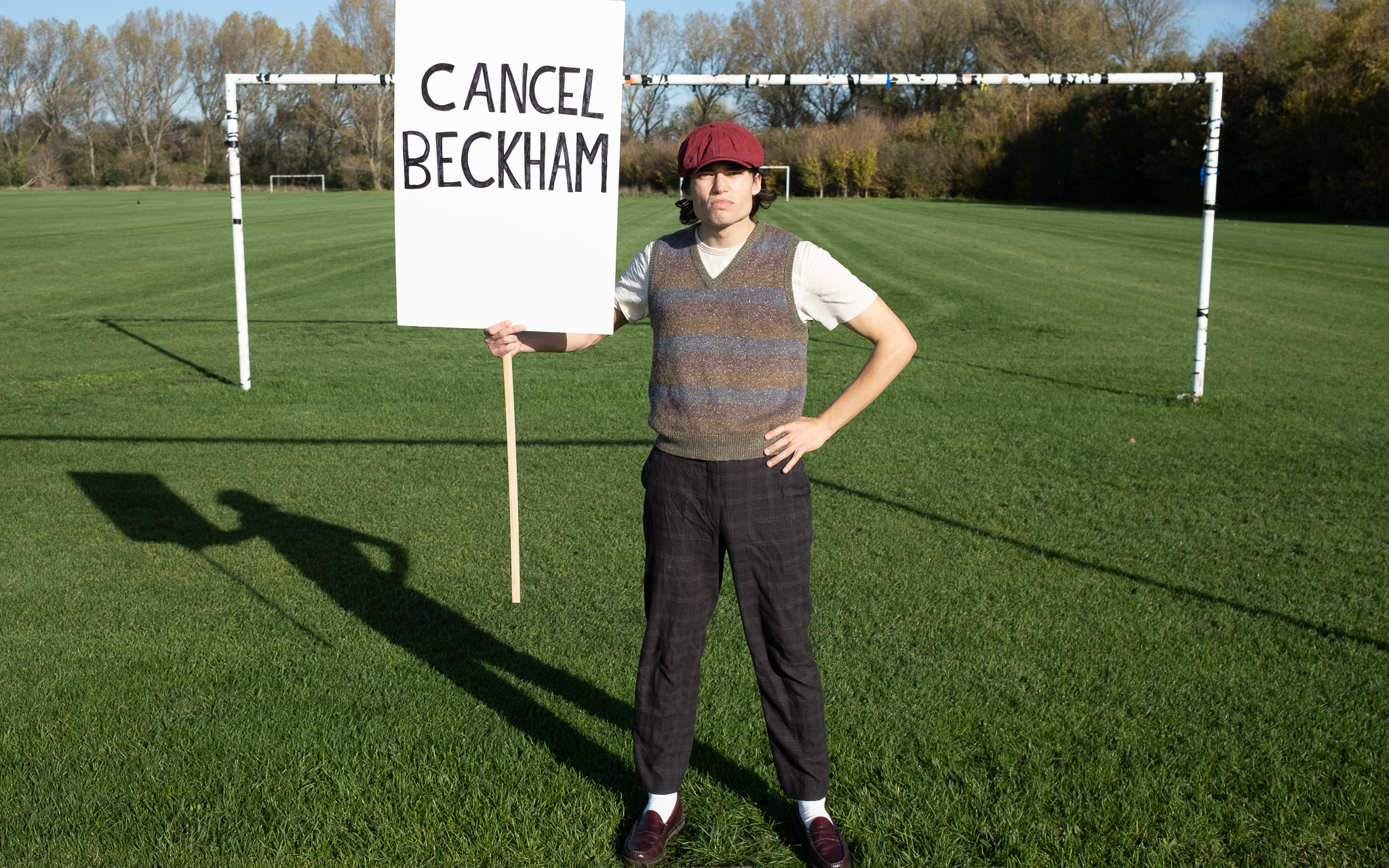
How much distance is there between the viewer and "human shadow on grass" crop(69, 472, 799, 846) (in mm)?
3736

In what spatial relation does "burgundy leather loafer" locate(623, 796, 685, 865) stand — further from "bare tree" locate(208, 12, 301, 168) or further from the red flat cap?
"bare tree" locate(208, 12, 301, 168)

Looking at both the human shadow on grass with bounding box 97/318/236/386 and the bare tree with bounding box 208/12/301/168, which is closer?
the human shadow on grass with bounding box 97/318/236/386

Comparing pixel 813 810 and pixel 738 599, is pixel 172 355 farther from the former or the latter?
pixel 813 810

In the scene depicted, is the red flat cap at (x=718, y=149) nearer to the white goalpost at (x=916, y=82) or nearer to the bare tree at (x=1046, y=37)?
the white goalpost at (x=916, y=82)

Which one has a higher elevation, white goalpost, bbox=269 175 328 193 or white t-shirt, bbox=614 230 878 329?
white goalpost, bbox=269 175 328 193

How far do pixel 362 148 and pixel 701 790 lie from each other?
87.6 metres

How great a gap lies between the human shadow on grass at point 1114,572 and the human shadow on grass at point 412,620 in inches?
107

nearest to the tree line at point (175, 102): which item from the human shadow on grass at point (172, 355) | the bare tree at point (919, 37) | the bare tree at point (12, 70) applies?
the bare tree at point (12, 70)

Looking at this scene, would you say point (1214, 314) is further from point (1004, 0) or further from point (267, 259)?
point (1004, 0)

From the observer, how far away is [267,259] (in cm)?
2572

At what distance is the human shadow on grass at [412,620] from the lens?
3.74 m

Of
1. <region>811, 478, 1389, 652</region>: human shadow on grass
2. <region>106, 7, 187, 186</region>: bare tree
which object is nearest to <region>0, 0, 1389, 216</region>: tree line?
<region>106, 7, 187, 186</region>: bare tree

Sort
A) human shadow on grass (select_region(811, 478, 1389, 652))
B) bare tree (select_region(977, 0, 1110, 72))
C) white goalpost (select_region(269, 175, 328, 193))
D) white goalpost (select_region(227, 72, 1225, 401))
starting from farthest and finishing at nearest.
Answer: white goalpost (select_region(269, 175, 328, 193)) → bare tree (select_region(977, 0, 1110, 72)) → white goalpost (select_region(227, 72, 1225, 401)) → human shadow on grass (select_region(811, 478, 1389, 652))

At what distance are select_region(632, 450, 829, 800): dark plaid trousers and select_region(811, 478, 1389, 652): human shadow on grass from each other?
2835mm
